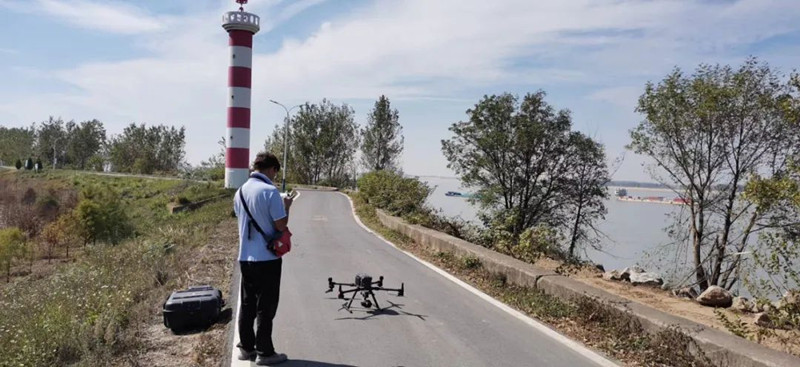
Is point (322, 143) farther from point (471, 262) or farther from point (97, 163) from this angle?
point (471, 262)

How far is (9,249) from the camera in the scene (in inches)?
1096

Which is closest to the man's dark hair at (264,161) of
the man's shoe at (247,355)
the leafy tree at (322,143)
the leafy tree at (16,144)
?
the man's shoe at (247,355)

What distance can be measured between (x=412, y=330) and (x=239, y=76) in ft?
94.3

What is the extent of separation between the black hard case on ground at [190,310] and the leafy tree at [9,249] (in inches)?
953

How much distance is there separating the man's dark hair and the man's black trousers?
2.70ft

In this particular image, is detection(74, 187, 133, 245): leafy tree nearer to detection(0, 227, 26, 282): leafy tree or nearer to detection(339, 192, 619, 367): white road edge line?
detection(0, 227, 26, 282): leafy tree

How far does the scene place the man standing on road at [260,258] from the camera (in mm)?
5035

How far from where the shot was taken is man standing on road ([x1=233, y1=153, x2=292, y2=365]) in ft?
16.5

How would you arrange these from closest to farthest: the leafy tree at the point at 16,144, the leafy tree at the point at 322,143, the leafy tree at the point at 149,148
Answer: the leafy tree at the point at 322,143
the leafy tree at the point at 149,148
the leafy tree at the point at 16,144

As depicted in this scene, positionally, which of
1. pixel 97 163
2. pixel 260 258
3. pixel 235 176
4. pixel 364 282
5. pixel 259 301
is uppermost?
pixel 97 163

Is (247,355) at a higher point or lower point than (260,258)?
lower

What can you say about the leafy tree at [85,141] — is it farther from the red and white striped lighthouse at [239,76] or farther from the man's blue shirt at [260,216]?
the man's blue shirt at [260,216]

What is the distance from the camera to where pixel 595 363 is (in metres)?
5.45

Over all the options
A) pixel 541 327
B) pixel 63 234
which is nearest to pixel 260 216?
pixel 541 327
